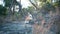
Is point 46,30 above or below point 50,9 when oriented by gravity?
below

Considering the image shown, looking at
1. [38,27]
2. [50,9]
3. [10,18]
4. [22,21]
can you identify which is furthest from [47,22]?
[10,18]

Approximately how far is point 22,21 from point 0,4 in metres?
1.86

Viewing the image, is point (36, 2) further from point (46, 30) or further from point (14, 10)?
point (46, 30)

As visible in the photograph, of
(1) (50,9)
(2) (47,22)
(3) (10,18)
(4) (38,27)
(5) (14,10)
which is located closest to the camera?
(4) (38,27)

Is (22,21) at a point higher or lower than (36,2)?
lower

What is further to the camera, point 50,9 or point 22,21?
point 22,21

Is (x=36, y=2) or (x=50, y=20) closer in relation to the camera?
(x=50, y=20)

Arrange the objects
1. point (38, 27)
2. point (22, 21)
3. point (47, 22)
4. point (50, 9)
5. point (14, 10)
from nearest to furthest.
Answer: point (38, 27) → point (47, 22) → point (50, 9) → point (22, 21) → point (14, 10)

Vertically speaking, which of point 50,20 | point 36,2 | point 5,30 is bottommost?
point 5,30

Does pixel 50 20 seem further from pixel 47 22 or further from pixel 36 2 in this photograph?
pixel 36 2

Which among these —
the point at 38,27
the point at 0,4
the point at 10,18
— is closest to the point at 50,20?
the point at 38,27

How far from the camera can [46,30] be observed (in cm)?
561

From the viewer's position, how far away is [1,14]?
8.26 m

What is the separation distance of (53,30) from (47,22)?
1.11ft
